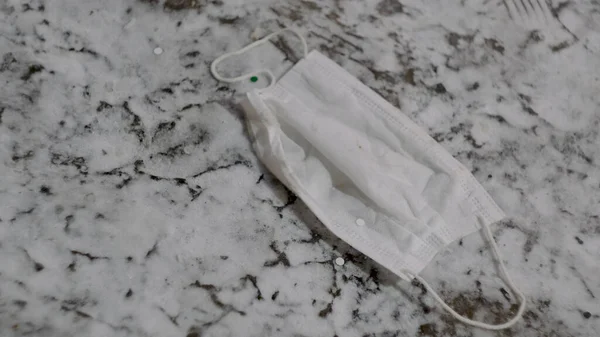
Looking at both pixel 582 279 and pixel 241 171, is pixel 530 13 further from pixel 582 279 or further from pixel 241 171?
pixel 241 171

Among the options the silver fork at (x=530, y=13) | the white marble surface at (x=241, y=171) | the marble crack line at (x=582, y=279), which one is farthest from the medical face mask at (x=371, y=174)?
the silver fork at (x=530, y=13)

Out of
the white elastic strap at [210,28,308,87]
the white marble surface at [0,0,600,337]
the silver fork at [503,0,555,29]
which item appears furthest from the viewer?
the silver fork at [503,0,555,29]

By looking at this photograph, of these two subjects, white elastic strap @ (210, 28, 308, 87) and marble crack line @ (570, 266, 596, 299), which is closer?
marble crack line @ (570, 266, 596, 299)

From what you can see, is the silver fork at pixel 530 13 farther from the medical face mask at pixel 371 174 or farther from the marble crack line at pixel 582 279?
the marble crack line at pixel 582 279

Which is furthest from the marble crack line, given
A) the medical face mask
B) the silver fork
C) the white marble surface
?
the silver fork

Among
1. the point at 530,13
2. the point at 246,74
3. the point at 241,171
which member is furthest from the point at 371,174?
the point at 530,13

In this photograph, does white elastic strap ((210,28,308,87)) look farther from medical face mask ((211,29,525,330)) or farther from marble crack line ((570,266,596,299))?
marble crack line ((570,266,596,299))
